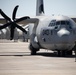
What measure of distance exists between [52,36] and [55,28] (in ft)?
2.89

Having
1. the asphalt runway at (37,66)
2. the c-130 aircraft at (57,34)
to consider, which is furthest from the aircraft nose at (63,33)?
the asphalt runway at (37,66)

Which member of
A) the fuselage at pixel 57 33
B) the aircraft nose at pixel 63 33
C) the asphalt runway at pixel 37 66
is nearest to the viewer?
the asphalt runway at pixel 37 66

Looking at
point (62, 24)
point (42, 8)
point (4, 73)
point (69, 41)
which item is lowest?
point (4, 73)

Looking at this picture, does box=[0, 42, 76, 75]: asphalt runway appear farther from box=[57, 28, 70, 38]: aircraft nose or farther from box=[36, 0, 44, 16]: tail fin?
box=[36, 0, 44, 16]: tail fin

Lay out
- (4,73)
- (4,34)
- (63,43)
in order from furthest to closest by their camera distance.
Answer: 1. (4,34)
2. (63,43)
3. (4,73)

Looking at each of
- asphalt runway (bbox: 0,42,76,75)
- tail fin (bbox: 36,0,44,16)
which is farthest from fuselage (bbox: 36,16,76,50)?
tail fin (bbox: 36,0,44,16)

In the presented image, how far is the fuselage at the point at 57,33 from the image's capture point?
23.5m

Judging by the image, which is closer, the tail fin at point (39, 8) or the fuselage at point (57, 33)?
the fuselage at point (57, 33)

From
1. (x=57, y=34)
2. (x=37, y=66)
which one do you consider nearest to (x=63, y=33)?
(x=57, y=34)

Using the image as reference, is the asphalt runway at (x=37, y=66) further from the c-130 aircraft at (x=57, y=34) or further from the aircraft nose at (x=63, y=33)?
the aircraft nose at (x=63, y=33)

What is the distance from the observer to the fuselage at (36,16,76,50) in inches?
925

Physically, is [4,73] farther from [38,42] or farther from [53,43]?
[38,42]

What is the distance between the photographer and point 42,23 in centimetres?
2761

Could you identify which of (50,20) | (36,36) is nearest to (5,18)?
(36,36)
